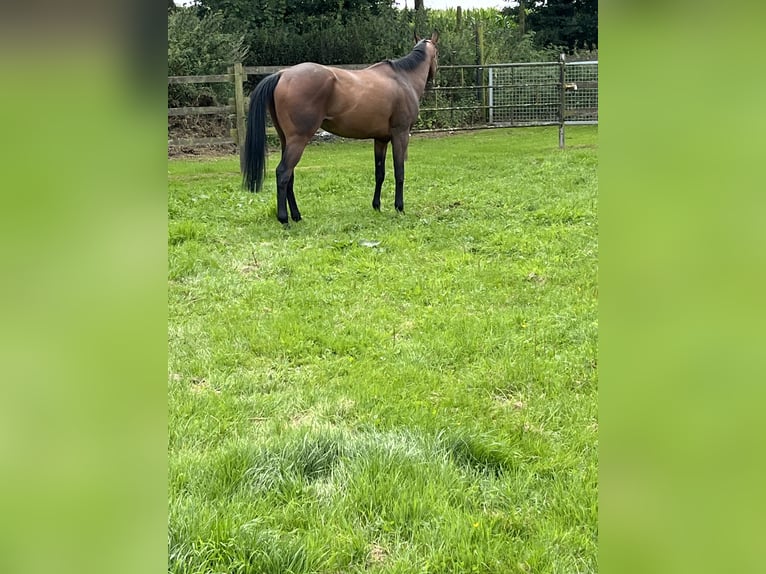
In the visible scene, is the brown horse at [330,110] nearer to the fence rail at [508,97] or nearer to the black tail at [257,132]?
the black tail at [257,132]

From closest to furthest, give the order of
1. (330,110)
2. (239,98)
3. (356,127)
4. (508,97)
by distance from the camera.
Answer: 1. (330,110)
2. (356,127)
3. (239,98)
4. (508,97)

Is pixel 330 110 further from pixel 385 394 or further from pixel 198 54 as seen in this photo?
pixel 198 54

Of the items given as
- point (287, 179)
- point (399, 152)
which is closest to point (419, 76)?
point (399, 152)

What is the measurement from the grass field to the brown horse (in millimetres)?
571

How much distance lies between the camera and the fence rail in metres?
11.2

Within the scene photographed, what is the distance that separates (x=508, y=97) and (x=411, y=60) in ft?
26.3

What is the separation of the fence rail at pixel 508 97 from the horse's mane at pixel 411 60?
4.01 meters

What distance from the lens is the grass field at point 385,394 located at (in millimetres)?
1591

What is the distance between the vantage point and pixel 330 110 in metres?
6.05

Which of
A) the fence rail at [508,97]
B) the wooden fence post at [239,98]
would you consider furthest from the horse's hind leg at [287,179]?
the fence rail at [508,97]

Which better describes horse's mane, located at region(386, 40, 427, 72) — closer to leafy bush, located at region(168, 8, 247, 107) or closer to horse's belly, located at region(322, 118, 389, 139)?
horse's belly, located at region(322, 118, 389, 139)
